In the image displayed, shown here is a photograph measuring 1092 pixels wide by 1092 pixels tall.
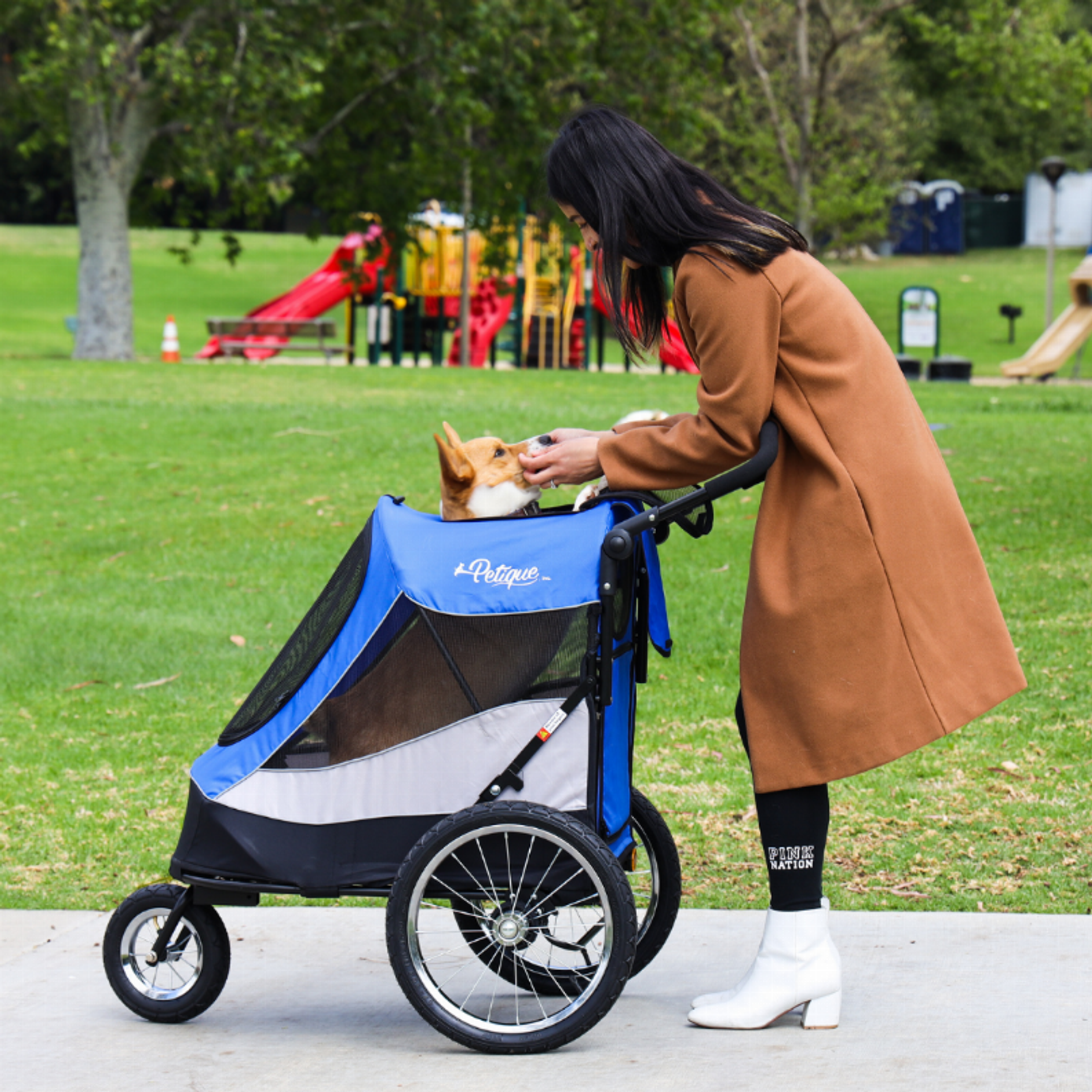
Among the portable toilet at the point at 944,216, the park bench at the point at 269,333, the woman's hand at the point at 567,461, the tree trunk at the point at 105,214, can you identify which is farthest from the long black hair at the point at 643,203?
the portable toilet at the point at 944,216

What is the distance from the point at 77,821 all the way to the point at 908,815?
8.97 feet

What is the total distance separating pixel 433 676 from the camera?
3027mm

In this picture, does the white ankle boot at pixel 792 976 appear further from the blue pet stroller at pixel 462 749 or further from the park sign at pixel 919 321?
the park sign at pixel 919 321

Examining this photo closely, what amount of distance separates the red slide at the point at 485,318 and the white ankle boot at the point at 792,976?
23.4 m

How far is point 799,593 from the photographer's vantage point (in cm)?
290

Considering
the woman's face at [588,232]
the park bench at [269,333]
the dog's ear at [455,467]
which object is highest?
the park bench at [269,333]

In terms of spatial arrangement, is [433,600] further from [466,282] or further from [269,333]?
[269,333]

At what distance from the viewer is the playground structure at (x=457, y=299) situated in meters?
24.6

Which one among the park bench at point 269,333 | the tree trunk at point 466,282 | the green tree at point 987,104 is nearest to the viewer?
the tree trunk at point 466,282

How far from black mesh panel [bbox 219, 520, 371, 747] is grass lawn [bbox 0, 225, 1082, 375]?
23234 millimetres

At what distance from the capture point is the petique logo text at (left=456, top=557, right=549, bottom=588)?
9.67 ft

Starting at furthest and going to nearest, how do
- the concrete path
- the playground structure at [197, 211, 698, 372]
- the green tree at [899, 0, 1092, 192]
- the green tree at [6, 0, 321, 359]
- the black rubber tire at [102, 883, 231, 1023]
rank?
the green tree at [899, 0, 1092, 192]
the playground structure at [197, 211, 698, 372]
the green tree at [6, 0, 321, 359]
the black rubber tire at [102, 883, 231, 1023]
the concrete path

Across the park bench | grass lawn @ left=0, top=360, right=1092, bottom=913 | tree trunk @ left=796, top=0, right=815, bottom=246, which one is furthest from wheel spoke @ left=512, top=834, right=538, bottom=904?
tree trunk @ left=796, top=0, right=815, bottom=246

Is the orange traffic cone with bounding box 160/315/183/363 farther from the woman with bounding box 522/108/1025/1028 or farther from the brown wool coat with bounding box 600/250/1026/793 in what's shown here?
the brown wool coat with bounding box 600/250/1026/793
